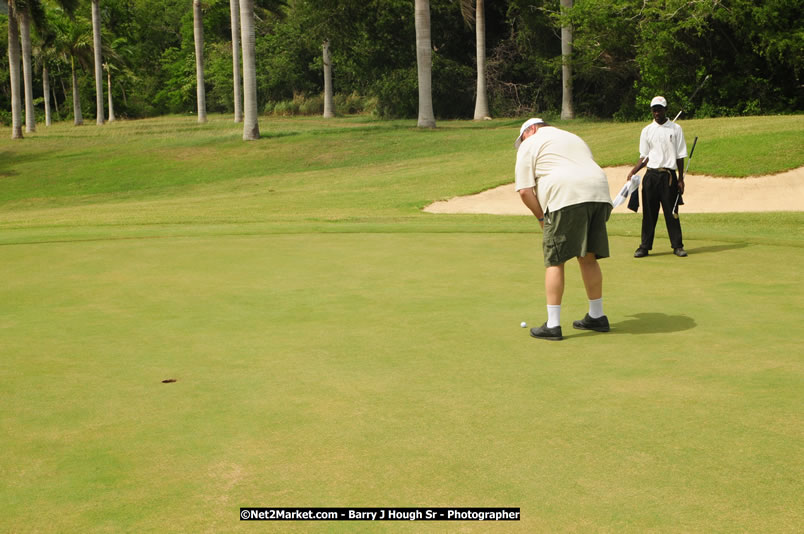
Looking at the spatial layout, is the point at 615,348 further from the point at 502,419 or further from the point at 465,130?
the point at 465,130

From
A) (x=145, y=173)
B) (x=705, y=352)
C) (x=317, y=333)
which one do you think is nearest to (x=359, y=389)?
(x=317, y=333)

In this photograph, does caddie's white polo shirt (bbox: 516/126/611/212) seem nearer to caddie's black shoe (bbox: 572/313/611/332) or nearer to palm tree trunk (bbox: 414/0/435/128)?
caddie's black shoe (bbox: 572/313/611/332)

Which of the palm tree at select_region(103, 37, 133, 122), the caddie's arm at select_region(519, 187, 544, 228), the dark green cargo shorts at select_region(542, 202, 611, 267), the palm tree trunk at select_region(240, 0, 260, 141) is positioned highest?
the palm tree at select_region(103, 37, 133, 122)

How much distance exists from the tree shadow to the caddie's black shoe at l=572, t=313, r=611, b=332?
0.30 ft

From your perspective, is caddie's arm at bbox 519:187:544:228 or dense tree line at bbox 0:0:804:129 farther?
dense tree line at bbox 0:0:804:129

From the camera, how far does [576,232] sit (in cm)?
691

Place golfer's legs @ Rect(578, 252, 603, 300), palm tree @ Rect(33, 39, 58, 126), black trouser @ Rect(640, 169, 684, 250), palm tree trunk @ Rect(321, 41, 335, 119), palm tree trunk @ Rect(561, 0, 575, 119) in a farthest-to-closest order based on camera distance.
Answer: palm tree @ Rect(33, 39, 58, 126) < palm tree trunk @ Rect(321, 41, 335, 119) < palm tree trunk @ Rect(561, 0, 575, 119) < black trouser @ Rect(640, 169, 684, 250) < golfer's legs @ Rect(578, 252, 603, 300)

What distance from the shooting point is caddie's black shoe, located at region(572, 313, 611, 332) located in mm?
6879

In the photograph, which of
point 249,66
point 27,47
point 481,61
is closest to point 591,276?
point 249,66

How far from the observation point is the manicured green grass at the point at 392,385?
367 centimetres

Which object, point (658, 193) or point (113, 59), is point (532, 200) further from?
point (113, 59)

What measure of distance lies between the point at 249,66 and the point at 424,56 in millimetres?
7535

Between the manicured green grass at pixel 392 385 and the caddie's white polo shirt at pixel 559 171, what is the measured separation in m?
1.04

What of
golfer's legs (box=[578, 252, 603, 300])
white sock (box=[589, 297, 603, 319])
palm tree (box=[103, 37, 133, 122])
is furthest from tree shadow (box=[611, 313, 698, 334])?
palm tree (box=[103, 37, 133, 122])
